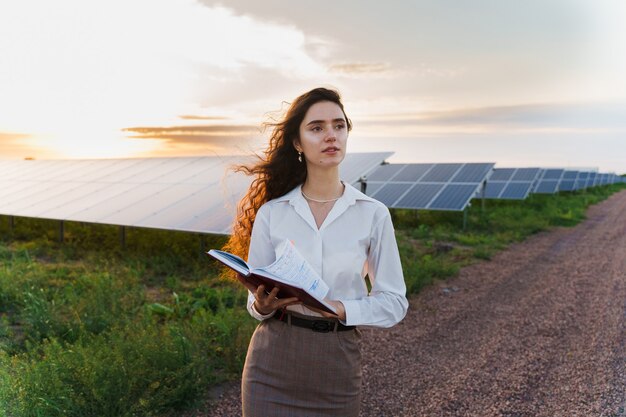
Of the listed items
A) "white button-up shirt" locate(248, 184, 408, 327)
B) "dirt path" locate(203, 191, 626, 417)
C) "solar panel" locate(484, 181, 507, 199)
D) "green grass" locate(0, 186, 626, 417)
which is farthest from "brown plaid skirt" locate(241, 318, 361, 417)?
"solar panel" locate(484, 181, 507, 199)

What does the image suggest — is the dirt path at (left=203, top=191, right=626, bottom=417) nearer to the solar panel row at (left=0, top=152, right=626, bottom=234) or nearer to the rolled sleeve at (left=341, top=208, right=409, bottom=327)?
the rolled sleeve at (left=341, top=208, right=409, bottom=327)

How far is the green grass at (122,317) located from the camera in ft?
13.0

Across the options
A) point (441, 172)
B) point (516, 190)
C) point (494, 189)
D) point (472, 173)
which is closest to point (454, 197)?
point (472, 173)

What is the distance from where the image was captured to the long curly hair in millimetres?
2277

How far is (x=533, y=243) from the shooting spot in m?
13.2

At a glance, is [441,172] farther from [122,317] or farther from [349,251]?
[349,251]

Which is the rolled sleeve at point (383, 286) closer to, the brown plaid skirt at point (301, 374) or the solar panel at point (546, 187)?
the brown plaid skirt at point (301, 374)

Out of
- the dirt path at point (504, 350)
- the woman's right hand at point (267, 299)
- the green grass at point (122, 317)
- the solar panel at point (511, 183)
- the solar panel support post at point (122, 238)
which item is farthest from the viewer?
the solar panel at point (511, 183)

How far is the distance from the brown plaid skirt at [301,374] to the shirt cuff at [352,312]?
0.48 ft

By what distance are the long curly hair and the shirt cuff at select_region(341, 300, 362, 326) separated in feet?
2.16

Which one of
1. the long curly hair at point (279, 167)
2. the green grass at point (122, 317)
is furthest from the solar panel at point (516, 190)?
the long curly hair at point (279, 167)

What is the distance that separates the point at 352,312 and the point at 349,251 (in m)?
0.25

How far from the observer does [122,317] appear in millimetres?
5887

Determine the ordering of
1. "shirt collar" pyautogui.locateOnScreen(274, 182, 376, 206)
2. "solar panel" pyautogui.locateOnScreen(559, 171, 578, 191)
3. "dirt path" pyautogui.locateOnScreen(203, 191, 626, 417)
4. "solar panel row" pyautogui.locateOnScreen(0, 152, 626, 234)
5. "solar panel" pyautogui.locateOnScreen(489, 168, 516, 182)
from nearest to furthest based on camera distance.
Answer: "shirt collar" pyautogui.locateOnScreen(274, 182, 376, 206) → "dirt path" pyautogui.locateOnScreen(203, 191, 626, 417) → "solar panel row" pyautogui.locateOnScreen(0, 152, 626, 234) → "solar panel" pyautogui.locateOnScreen(489, 168, 516, 182) → "solar panel" pyautogui.locateOnScreen(559, 171, 578, 191)
